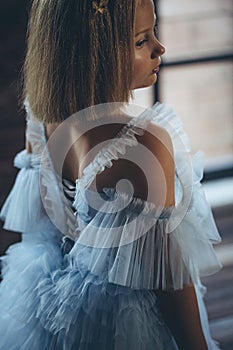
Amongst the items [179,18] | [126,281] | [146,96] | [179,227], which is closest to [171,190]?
[179,227]

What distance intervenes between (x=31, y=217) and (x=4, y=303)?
0.63 ft

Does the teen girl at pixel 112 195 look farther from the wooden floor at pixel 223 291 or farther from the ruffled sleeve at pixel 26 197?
the wooden floor at pixel 223 291

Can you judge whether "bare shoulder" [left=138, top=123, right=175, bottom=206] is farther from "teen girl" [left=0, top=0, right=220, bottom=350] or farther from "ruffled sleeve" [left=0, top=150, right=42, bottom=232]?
"ruffled sleeve" [left=0, top=150, right=42, bottom=232]

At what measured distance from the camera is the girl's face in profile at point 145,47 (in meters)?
1.04

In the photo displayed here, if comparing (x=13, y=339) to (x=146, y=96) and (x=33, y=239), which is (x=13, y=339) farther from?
(x=146, y=96)

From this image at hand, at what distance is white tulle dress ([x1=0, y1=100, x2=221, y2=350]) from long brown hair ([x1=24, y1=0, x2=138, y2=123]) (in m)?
0.08

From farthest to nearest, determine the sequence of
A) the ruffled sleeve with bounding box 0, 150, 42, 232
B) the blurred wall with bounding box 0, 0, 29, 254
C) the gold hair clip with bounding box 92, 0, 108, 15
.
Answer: the blurred wall with bounding box 0, 0, 29, 254 → the ruffled sleeve with bounding box 0, 150, 42, 232 → the gold hair clip with bounding box 92, 0, 108, 15

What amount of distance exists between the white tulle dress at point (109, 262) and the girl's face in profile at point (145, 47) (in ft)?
0.20

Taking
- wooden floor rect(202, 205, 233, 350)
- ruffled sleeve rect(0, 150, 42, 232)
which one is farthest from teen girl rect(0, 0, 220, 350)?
wooden floor rect(202, 205, 233, 350)

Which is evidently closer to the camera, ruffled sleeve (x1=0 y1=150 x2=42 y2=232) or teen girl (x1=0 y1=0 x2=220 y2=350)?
teen girl (x1=0 y1=0 x2=220 y2=350)

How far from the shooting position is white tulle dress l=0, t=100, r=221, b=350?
3.46 feet

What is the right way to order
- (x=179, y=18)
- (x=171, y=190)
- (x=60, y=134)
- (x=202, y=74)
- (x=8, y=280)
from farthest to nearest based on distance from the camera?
(x=202, y=74) < (x=179, y=18) < (x=8, y=280) < (x=60, y=134) < (x=171, y=190)

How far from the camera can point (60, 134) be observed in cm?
120

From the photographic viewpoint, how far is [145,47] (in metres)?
1.07
